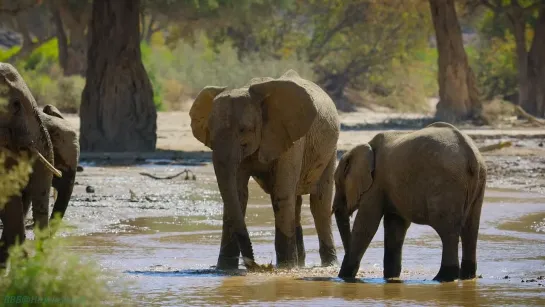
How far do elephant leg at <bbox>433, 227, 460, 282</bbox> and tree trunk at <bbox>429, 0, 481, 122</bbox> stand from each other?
2561 centimetres

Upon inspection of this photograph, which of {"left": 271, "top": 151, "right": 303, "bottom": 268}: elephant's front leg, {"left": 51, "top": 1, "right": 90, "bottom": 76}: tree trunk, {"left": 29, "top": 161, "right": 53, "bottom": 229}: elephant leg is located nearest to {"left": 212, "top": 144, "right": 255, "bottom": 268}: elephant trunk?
{"left": 271, "top": 151, "right": 303, "bottom": 268}: elephant's front leg

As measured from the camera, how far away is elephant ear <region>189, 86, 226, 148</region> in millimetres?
11078

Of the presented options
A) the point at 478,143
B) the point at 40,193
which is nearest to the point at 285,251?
the point at 40,193

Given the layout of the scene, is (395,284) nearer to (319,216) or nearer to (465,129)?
(319,216)

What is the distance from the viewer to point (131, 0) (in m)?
23.7

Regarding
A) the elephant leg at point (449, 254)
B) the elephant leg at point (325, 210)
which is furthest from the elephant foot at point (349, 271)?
the elephant leg at point (325, 210)

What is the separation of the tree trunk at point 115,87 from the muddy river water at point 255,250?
3.85 metres

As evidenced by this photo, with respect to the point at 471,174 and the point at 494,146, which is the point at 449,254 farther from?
the point at 494,146

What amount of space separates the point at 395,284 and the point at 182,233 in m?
4.51

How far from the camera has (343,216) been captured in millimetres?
10797

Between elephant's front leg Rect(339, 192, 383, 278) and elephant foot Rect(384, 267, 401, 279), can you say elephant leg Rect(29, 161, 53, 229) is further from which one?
elephant foot Rect(384, 267, 401, 279)

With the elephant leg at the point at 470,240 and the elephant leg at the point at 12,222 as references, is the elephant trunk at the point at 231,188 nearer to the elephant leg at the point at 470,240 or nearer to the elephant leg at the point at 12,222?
the elephant leg at the point at 12,222

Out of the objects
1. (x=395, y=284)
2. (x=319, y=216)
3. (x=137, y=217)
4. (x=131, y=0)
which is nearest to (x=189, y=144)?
(x=131, y=0)

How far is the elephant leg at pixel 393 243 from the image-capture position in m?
10.3
